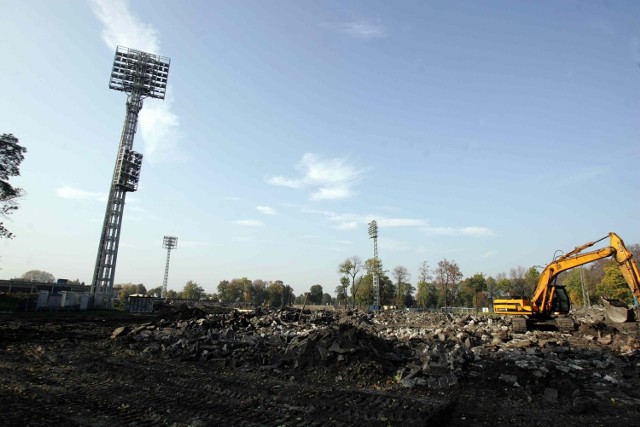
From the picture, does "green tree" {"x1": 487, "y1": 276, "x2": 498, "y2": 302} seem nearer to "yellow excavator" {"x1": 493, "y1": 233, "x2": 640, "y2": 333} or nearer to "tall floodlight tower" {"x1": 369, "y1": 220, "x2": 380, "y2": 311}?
"tall floodlight tower" {"x1": 369, "y1": 220, "x2": 380, "y2": 311}

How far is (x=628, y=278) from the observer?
17812 millimetres

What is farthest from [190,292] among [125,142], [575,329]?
[575,329]

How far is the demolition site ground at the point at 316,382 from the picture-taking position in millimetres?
7699

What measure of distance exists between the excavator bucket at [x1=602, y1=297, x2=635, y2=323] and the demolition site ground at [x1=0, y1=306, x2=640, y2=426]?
41 cm

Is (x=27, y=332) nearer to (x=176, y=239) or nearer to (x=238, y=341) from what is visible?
(x=238, y=341)

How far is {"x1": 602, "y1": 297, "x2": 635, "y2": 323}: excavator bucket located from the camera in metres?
17.5

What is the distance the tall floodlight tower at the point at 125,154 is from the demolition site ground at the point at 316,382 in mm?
33429

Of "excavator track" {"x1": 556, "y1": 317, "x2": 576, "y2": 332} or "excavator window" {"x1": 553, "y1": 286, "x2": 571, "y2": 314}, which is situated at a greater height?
"excavator window" {"x1": 553, "y1": 286, "x2": 571, "y2": 314}

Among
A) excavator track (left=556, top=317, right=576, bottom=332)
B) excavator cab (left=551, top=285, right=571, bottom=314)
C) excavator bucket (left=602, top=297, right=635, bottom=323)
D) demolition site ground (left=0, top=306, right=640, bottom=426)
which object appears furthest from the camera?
excavator cab (left=551, top=285, right=571, bottom=314)

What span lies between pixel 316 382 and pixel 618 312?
1603 cm

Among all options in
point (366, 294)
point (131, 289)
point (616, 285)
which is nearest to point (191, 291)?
point (131, 289)

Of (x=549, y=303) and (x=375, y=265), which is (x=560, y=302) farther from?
(x=375, y=265)

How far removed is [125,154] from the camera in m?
51.3

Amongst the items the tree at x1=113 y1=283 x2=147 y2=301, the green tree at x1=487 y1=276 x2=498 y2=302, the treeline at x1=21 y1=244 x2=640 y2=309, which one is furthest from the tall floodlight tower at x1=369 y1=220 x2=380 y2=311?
the tree at x1=113 y1=283 x2=147 y2=301
